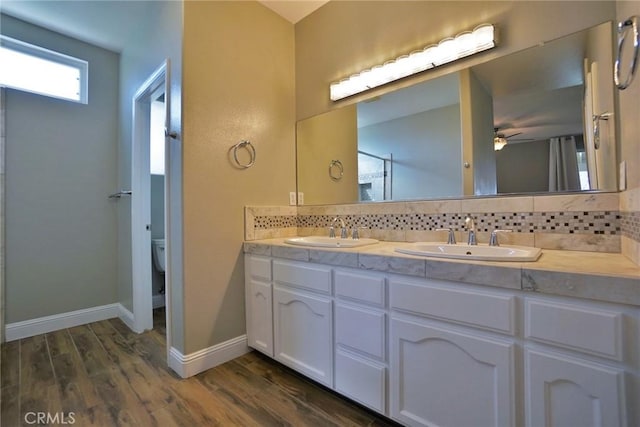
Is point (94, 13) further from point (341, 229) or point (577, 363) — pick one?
point (577, 363)

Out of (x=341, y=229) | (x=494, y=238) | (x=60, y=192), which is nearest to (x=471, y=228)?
(x=494, y=238)

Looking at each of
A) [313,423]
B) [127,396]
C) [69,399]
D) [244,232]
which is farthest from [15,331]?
[313,423]

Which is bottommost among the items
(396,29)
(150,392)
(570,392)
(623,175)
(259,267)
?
(150,392)

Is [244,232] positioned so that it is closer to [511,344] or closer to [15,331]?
[511,344]

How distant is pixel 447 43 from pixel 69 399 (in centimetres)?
278

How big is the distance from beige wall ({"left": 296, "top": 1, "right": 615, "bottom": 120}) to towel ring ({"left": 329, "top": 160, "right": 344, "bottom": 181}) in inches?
16.7

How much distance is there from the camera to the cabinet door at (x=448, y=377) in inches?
37.7

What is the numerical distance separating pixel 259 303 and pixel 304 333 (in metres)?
0.42

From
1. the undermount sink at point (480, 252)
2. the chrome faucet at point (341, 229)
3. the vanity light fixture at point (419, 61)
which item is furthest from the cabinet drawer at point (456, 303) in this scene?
the vanity light fixture at point (419, 61)

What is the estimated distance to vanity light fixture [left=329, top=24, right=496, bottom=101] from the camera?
1471 millimetres

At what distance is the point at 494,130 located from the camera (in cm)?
149

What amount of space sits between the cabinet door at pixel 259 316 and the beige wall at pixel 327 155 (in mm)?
791

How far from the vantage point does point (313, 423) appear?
1.33 m

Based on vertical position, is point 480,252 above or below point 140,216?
below
